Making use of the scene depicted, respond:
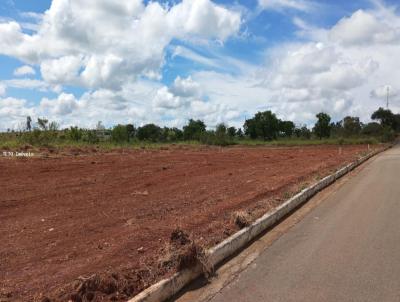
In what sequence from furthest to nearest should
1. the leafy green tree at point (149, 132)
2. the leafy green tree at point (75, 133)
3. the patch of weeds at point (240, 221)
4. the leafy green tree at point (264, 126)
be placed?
the leafy green tree at point (264, 126) < the leafy green tree at point (149, 132) < the leafy green tree at point (75, 133) < the patch of weeds at point (240, 221)

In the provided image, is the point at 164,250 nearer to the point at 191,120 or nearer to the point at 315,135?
the point at 315,135

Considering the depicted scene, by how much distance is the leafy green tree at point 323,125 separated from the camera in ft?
311

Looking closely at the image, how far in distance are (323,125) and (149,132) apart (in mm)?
36853

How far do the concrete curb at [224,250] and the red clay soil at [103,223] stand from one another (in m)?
0.21

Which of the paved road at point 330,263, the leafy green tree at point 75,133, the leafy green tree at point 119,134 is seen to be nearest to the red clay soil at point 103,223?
the paved road at point 330,263

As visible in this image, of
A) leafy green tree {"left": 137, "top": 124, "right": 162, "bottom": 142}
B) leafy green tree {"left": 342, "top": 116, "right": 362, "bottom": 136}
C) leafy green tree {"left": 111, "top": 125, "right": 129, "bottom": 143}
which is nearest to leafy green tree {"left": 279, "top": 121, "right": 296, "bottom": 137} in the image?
leafy green tree {"left": 342, "top": 116, "right": 362, "bottom": 136}

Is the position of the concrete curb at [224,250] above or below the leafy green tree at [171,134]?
below

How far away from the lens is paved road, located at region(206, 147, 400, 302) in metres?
5.67

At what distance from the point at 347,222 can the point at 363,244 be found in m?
2.17

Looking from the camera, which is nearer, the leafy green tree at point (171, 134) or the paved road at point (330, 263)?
the paved road at point (330, 263)

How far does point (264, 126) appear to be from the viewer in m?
102

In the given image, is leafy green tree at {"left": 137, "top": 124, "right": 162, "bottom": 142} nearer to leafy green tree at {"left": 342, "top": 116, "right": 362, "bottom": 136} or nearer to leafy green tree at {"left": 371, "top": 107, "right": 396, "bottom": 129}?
leafy green tree at {"left": 342, "top": 116, "right": 362, "bottom": 136}

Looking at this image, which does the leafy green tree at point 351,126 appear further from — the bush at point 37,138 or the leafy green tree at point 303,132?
the bush at point 37,138

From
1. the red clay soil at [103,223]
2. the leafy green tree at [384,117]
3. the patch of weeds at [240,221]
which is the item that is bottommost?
the red clay soil at [103,223]
